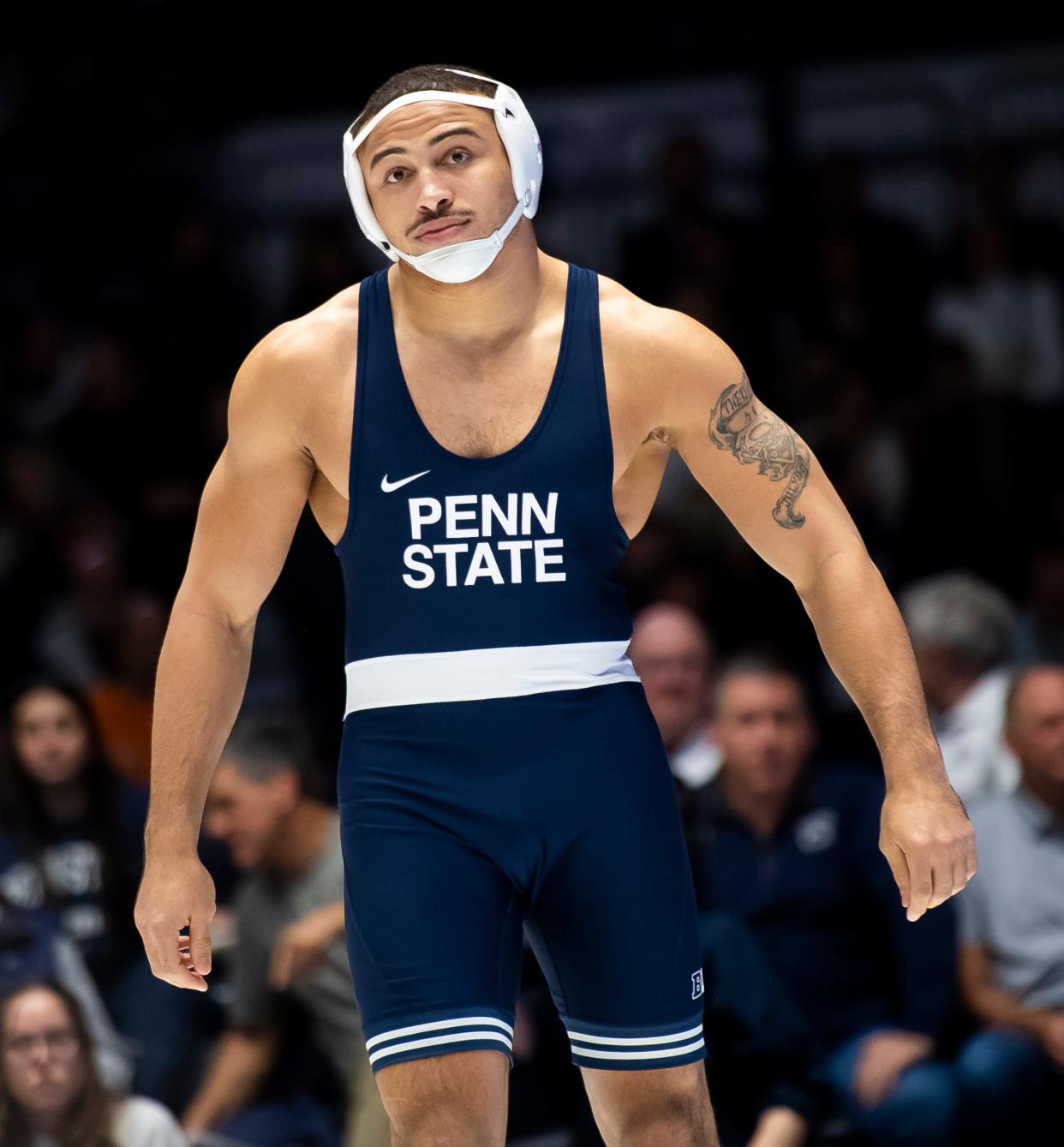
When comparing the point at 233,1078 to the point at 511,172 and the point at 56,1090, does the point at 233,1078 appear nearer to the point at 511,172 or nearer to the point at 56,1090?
the point at 56,1090

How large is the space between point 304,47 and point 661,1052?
7.33 m

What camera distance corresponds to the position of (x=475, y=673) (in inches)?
132

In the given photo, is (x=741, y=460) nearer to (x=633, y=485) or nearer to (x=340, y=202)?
(x=633, y=485)

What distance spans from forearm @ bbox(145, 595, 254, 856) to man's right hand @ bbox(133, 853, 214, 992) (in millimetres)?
50

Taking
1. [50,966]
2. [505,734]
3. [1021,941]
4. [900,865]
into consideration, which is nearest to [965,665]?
[1021,941]

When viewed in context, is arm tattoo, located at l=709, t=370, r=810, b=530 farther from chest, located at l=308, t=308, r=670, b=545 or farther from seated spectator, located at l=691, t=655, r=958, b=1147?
seated spectator, located at l=691, t=655, r=958, b=1147

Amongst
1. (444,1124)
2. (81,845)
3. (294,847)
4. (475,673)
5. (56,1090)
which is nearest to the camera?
(444,1124)

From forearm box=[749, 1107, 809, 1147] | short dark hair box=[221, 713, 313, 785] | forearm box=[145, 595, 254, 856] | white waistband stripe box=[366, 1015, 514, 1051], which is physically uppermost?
forearm box=[145, 595, 254, 856]

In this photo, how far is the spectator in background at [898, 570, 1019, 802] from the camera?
19.8ft

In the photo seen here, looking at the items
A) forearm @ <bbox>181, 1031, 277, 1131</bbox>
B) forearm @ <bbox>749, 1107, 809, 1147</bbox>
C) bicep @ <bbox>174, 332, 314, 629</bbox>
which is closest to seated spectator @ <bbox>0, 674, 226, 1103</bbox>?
forearm @ <bbox>181, 1031, 277, 1131</bbox>

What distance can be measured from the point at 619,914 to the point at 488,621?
54 cm

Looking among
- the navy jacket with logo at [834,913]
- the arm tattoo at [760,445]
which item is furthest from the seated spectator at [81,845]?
the arm tattoo at [760,445]

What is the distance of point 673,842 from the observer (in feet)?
11.3

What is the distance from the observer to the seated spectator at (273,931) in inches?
205
